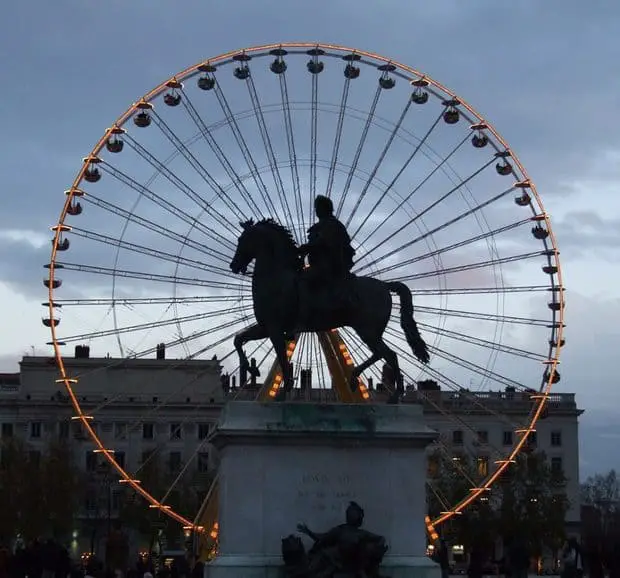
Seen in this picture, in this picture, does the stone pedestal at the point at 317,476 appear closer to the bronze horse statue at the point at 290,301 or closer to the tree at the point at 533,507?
the bronze horse statue at the point at 290,301

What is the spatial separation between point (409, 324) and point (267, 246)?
4.19 meters

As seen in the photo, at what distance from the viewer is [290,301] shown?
3853 centimetres

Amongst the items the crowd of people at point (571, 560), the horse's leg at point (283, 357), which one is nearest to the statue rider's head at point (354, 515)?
the horse's leg at point (283, 357)

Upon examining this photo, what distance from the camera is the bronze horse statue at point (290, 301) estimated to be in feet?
126

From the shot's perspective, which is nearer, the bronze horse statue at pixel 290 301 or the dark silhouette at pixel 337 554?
the dark silhouette at pixel 337 554

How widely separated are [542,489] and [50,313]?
59.3 metres

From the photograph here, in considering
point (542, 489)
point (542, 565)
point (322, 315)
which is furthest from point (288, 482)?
point (542, 565)

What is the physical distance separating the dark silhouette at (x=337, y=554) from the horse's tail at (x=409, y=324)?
617 centimetres

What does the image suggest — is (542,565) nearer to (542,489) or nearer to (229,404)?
(542,489)

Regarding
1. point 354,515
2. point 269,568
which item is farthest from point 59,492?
point 354,515

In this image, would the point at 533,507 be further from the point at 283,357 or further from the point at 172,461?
the point at 283,357

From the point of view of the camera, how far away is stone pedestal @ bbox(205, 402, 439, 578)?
36.9m

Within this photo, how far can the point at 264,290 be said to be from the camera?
3859cm

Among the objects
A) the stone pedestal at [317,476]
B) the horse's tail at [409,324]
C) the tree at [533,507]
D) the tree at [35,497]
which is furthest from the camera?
the tree at [533,507]
